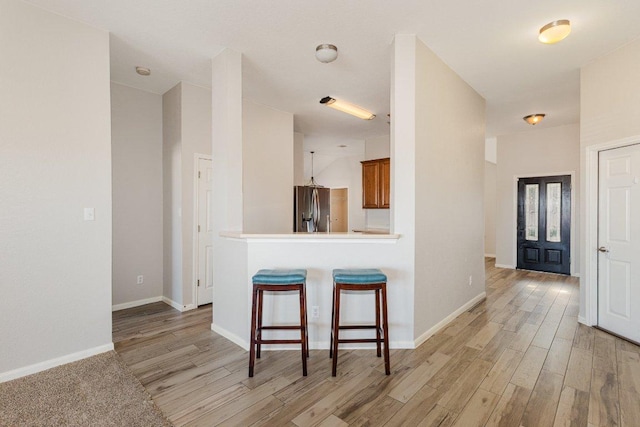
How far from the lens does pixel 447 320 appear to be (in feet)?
10.8

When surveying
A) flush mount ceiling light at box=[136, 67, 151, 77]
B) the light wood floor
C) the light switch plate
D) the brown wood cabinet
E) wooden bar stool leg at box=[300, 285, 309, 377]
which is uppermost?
flush mount ceiling light at box=[136, 67, 151, 77]

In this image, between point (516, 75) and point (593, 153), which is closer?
point (593, 153)

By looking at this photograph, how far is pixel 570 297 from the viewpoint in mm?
4281

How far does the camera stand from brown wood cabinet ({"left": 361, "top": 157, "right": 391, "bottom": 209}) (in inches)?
241

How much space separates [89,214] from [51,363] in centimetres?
124

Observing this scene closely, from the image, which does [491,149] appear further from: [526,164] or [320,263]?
[320,263]

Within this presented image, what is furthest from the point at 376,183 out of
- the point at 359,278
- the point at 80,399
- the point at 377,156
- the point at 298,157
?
the point at 80,399

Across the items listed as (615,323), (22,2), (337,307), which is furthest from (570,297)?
(22,2)

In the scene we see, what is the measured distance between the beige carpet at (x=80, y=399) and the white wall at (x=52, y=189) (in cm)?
21

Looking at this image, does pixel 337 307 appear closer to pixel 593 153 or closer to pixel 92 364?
pixel 92 364

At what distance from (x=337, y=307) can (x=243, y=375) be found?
35.6 inches

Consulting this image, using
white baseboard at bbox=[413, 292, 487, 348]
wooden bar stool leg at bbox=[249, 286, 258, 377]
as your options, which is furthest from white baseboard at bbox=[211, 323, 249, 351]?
white baseboard at bbox=[413, 292, 487, 348]

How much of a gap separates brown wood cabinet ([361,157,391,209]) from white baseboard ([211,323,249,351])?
13.5 feet

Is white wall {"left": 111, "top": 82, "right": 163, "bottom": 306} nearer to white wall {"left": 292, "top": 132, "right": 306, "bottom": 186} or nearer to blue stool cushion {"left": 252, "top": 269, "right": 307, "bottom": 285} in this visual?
blue stool cushion {"left": 252, "top": 269, "right": 307, "bottom": 285}
